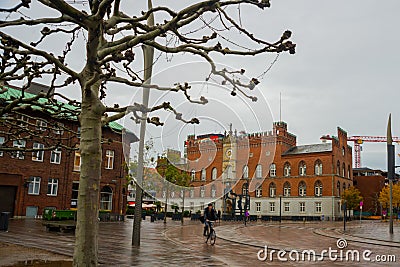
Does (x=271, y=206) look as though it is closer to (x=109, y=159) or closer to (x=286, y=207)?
(x=286, y=207)

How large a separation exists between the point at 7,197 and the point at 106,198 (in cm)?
1129

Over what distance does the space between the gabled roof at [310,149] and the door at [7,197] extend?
50.9m

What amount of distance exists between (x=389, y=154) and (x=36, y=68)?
2673 cm

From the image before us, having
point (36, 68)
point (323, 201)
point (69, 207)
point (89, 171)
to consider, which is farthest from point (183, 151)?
point (323, 201)

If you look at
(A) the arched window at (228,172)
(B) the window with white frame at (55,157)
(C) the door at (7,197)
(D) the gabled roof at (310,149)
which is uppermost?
(D) the gabled roof at (310,149)

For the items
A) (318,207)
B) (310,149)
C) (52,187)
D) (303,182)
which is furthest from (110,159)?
(310,149)

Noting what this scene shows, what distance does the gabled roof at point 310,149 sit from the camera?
239ft

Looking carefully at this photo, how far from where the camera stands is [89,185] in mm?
5539

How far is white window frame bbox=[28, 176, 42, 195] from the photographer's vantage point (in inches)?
1563

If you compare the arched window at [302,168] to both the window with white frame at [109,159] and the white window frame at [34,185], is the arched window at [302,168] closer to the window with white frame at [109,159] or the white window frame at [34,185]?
the window with white frame at [109,159]

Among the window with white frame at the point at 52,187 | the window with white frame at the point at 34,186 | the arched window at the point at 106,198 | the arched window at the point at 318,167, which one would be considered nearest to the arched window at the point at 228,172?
the window with white frame at the point at 34,186

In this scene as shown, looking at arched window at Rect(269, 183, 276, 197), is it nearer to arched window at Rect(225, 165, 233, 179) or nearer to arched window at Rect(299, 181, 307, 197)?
arched window at Rect(299, 181, 307, 197)

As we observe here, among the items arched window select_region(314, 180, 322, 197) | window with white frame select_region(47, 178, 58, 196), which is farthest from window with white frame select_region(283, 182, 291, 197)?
window with white frame select_region(47, 178, 58, 196)

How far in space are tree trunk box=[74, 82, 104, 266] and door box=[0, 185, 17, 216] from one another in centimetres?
3633
